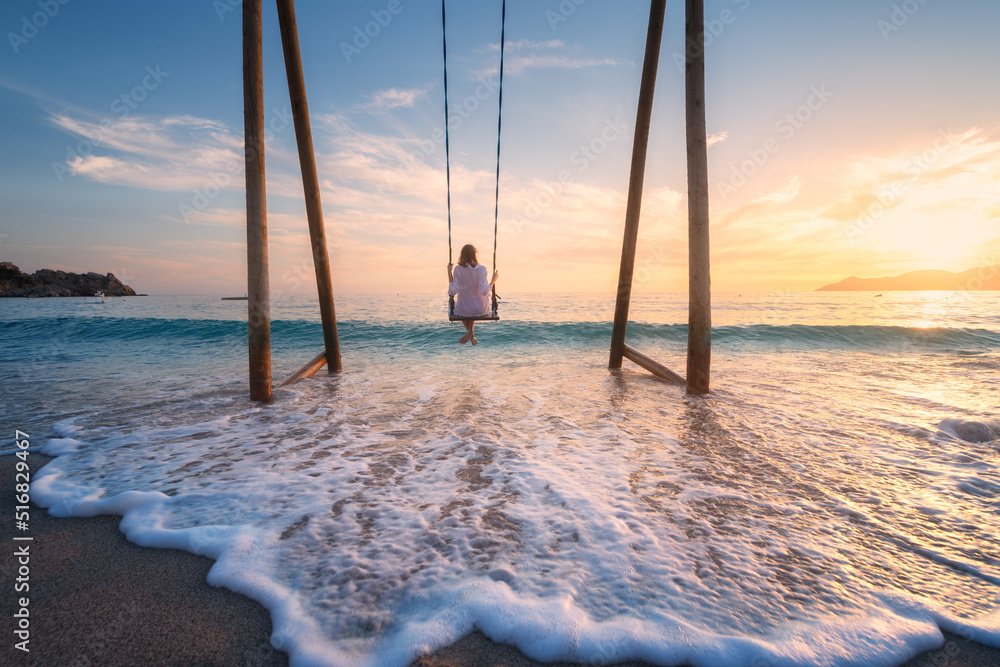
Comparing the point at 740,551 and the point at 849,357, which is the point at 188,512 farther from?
the point at 849,357

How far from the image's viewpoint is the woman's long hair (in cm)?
661

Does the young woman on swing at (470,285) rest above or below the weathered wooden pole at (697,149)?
below

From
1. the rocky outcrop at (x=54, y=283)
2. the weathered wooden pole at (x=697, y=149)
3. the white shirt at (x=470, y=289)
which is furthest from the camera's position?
the rocky outcrop at (x=54, y=283)

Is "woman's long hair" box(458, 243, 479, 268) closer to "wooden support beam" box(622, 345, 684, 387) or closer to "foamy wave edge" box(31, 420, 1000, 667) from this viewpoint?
"wooden support beam" box(622, 345, 684, 387)

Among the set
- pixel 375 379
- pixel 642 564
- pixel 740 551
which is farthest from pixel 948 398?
pixel 375 379

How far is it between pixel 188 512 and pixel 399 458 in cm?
138

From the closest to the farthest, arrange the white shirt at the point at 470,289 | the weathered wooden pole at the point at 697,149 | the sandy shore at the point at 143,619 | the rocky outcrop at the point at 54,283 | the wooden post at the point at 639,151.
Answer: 1. the sandy shore at the point at 143,619
2. the weathered wooden pole at the point at 697,149
3. the wooden post at the point at 639,151
4. the white shirt at the point at 470,289
5. the rocky outcrop at the point at 54,283

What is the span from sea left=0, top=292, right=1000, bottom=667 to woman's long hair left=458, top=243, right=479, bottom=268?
79.7 inches

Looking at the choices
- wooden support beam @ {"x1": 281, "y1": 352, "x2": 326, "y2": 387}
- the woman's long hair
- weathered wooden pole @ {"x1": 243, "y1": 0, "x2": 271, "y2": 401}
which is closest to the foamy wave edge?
weathered wooden pole @ {"x1": 243, "y1": 0, "x2": 271, "y2": 401}

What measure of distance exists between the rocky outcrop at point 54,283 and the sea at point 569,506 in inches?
2757

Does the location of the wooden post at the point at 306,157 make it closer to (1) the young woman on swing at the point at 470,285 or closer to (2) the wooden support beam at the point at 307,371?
(2) the wooden support beam at the point at 307,371

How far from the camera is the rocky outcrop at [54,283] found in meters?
51.0

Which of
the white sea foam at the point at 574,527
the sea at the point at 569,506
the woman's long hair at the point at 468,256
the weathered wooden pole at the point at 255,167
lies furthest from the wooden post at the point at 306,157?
the white sea foam at the point at 574,527

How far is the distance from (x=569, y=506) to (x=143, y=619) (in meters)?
2.03
